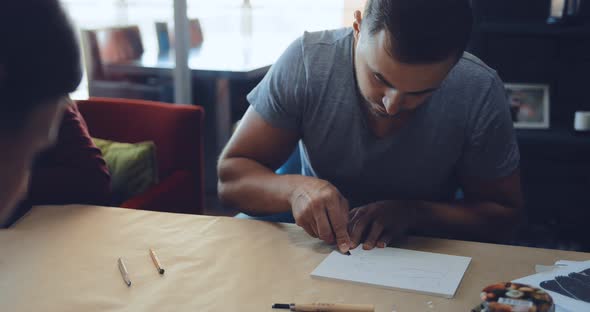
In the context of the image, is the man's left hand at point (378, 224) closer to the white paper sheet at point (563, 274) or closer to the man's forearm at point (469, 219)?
the man's forearm at point (469, 219)

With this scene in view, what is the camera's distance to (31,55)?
0.53m

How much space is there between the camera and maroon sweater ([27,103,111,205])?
5.64 ft

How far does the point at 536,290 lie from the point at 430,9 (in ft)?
1.63

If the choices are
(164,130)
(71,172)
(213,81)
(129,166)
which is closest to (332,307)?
(71,172)

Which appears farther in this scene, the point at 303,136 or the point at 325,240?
the point at 303,136

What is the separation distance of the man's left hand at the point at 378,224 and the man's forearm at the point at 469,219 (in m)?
0.07

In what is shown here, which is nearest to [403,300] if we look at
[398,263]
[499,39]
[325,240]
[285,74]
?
[398,263]

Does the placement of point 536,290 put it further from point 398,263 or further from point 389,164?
point 389,164

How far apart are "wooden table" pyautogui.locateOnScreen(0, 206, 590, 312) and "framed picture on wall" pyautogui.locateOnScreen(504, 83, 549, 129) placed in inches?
61.7

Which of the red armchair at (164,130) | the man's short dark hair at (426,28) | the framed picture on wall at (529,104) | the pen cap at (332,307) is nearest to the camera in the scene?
the pen cap at (332,307)

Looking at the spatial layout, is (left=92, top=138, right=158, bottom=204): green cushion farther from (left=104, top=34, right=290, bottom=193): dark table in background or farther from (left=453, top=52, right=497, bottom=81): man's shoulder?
(left=104, top=34, right=290, bottom=193): dark table in background

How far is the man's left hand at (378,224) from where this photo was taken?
1229mm

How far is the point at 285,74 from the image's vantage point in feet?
4.91

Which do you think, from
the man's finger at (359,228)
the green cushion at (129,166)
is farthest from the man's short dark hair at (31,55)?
the green cushion at (129,166)
